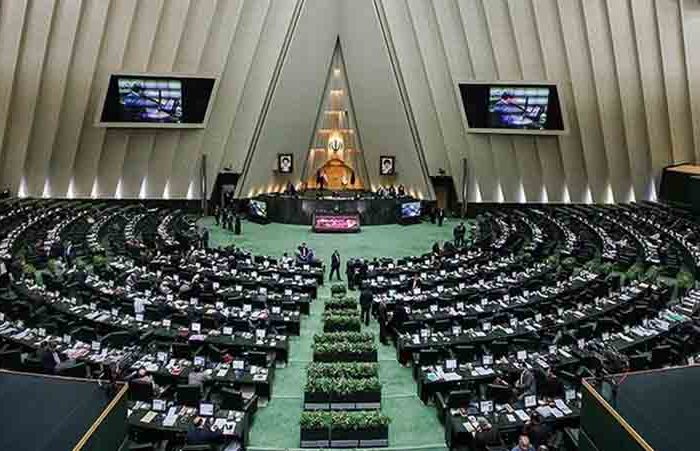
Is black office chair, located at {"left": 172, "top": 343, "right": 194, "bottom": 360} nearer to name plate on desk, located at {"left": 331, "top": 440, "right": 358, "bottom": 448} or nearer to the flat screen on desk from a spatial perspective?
the flat screen on desk

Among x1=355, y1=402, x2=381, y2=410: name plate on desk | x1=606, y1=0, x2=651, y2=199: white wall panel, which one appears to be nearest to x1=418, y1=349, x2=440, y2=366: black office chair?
x1=355, y1=402, x2=381, y2=410: name plate on desk

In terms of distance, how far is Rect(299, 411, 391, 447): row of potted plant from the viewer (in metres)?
10.1

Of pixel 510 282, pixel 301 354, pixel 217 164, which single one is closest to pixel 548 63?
pixel 510 282

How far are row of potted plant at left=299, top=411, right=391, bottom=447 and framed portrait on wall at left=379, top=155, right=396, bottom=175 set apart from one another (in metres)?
31.9

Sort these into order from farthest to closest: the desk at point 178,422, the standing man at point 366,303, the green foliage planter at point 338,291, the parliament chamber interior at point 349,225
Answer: the green foliage planter at point 338,291 → the standing man at point 366,303 → the parliament chamber interior at point 349,225 → the desk at point 178,422

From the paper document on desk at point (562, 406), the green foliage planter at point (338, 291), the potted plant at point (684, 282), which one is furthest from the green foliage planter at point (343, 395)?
the potted plant at point (684, 282)

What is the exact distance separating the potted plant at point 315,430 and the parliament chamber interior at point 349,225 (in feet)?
0.13

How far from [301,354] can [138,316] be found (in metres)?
4.40

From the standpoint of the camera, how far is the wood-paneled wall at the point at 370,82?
29531 millimetres


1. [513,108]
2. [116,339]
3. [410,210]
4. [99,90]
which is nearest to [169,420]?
[116,339]

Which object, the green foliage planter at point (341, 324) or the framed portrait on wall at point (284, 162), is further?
the framed portrait on wall at point (284, 162)

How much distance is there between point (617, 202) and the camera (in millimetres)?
36531

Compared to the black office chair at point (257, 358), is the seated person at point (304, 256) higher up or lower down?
higher up

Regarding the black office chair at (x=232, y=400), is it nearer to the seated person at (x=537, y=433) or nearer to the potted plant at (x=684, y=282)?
the seated person at (x=537, y=433)
